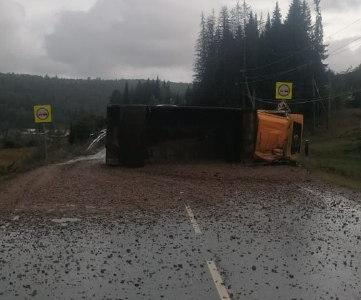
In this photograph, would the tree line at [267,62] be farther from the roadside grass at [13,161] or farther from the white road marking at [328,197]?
the white road marking at [328,197]

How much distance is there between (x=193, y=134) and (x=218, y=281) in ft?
53.8

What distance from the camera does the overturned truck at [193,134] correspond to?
2105cm

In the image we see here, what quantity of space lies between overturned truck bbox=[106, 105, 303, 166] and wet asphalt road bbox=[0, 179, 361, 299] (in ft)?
30.9

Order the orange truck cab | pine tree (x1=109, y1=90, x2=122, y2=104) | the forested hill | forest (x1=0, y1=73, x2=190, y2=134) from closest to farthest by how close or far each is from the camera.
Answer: the orange truck cab, pine tree (x1=109, y1=90, x2=122, y2=104), forest (x1=0, y1=73, x2=190, y2=134), the forested hill

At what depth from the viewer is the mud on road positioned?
6.54 meters

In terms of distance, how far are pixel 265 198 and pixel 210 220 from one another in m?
3.17

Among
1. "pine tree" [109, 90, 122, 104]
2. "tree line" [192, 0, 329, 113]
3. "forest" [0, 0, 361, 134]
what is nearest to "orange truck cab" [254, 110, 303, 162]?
"forest" [0, 0, 361, 134]

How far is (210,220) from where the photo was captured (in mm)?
10492

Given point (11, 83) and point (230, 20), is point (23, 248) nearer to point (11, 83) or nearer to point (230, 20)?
point (230, 20)

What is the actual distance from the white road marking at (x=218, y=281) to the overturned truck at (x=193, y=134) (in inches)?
543

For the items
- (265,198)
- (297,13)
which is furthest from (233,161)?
(297,13)

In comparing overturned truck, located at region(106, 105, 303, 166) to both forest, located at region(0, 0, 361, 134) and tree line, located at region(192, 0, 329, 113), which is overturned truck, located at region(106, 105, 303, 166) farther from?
tree line, located at region(192, 0, 329, 113)

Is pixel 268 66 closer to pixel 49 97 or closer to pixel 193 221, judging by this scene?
pixel 193 221

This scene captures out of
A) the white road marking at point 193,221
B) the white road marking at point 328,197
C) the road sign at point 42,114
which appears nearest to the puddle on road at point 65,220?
the white road marking at point 193,221
